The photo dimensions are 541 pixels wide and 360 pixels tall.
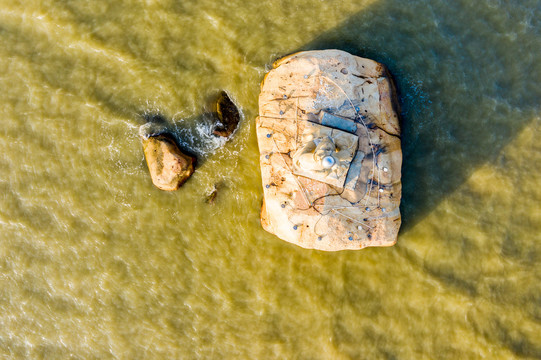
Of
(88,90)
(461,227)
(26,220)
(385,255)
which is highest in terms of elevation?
(88,90)

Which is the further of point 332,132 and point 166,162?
point 166,162

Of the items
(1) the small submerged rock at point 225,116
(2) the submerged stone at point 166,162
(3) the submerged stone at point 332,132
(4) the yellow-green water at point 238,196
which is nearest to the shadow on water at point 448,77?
(4) the yellow-green water at point 238,196

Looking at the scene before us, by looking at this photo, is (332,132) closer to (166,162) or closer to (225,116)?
(225,116)

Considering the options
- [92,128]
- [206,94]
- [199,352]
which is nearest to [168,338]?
[199,352]

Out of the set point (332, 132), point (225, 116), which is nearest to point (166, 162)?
point (225, 116)

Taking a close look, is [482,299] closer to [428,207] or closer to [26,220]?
[428,207]

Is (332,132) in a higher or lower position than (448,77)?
lower
